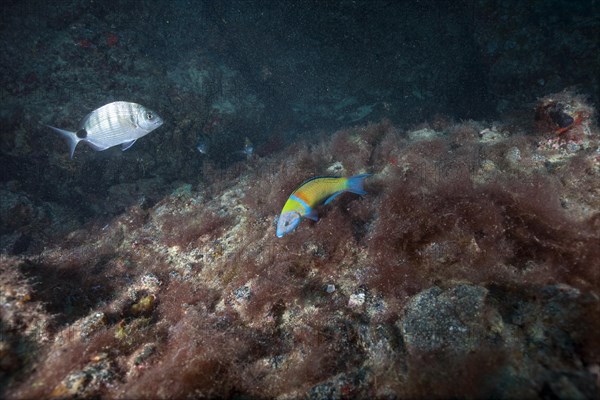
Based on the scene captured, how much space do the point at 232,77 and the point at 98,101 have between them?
5.28 m

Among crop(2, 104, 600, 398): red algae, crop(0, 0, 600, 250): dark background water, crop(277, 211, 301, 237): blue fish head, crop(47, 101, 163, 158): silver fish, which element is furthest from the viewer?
crop(0, 0, 600, 250): dark background water

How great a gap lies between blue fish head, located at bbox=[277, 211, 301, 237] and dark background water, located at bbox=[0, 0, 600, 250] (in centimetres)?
589

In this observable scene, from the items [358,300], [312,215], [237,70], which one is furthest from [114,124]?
[237,70]

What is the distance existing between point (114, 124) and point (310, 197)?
3.82 meters

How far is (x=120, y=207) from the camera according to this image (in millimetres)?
8367

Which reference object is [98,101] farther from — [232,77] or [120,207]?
[232,77]

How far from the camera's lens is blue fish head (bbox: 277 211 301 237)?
305 centimetres

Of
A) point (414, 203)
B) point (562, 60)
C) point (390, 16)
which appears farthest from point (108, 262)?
point (562, 60)

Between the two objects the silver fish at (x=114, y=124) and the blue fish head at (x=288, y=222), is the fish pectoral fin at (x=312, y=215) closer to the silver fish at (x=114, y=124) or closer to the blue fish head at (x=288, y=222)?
the blue fish head at (x=288, y=222)

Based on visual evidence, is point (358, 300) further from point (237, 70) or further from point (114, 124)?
point (237, 70)

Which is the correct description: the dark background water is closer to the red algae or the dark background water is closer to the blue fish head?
the red algae

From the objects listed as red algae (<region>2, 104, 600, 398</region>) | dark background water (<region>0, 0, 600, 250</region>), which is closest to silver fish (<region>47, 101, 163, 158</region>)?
red algae (<region>2, 104, 600, 398</region>)

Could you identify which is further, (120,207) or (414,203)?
(120,207)

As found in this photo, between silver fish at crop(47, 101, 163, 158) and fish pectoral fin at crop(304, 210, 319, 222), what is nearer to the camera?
fish pectoral fin at crop(304, 210, 319, 222)
